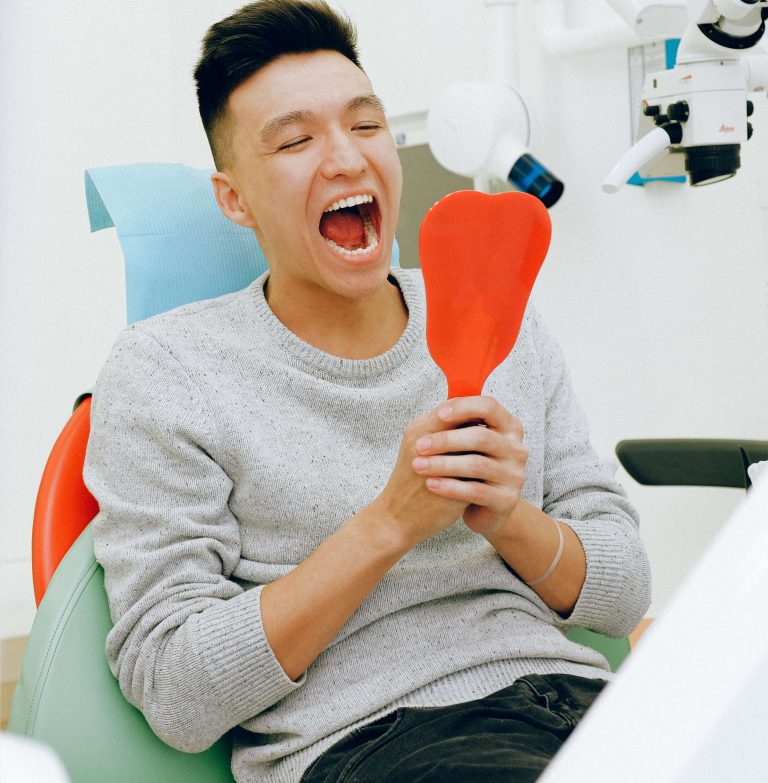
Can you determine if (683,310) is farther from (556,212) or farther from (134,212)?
(134,212)

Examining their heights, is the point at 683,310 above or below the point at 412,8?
below

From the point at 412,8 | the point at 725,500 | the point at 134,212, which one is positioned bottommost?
the point at 725,500

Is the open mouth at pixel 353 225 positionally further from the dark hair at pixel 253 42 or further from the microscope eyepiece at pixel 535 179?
the microscope eyepiece at pixel 535 179

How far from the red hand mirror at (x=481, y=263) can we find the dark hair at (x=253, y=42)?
433 mm

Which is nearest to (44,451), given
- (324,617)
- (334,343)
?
(334,343)

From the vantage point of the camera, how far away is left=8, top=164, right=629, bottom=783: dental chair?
2.93 feet

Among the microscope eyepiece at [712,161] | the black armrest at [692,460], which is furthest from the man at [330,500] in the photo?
the microscope eyepiece at [712,161]

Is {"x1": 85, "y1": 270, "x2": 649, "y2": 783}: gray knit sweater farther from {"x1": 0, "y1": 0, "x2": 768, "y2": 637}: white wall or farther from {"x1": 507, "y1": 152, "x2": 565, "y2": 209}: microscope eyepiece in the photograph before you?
{"x1": 507, "y1": 152, "x2": 565, "y2": 209}: microscope eyepiece

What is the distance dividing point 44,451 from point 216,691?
5.00 feet

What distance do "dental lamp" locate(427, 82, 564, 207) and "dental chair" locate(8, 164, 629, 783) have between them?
0.37m

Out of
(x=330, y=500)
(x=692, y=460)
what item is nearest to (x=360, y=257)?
(x=330, y=500)

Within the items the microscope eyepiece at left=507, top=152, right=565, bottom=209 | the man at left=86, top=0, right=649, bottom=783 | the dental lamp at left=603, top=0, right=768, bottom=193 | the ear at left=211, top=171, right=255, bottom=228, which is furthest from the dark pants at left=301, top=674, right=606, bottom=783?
the microscope eyepiece at left=507, top=152, right=565, bottom=209

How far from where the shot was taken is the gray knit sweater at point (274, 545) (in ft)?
2.86

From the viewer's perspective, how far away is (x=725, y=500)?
1614 mm
